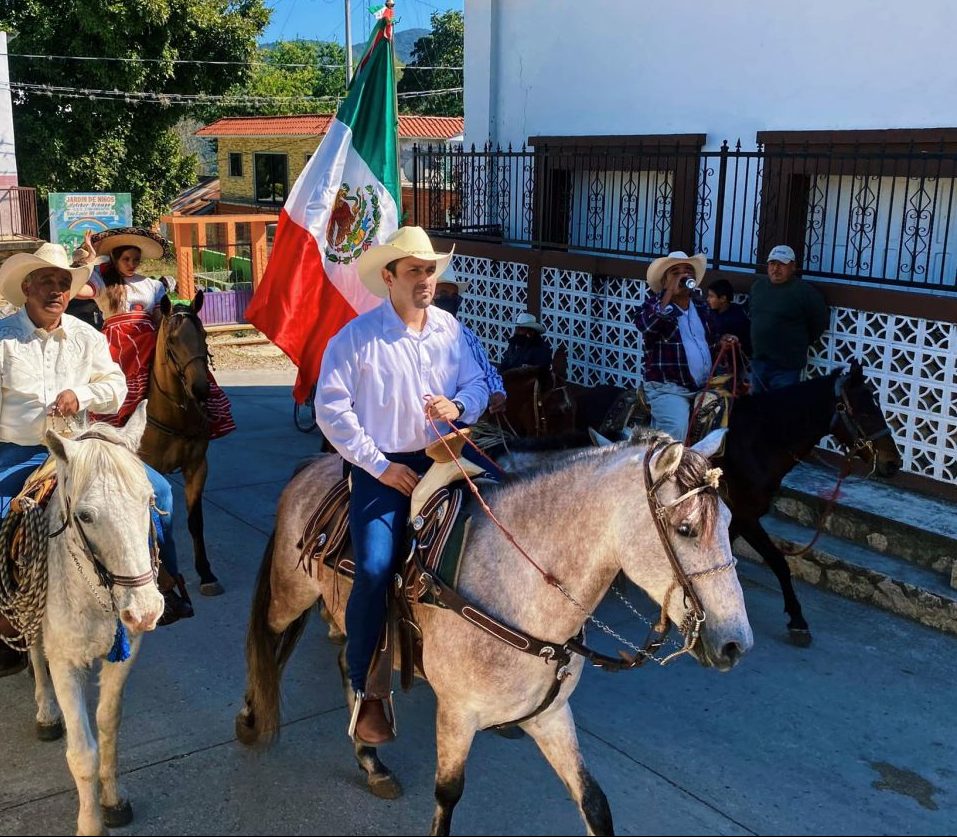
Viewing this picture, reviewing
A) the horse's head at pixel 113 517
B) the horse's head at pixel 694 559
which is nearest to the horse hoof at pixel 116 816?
the horse's head at pixel 113 517

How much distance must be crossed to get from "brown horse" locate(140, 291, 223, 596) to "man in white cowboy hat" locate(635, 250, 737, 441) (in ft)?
10.4

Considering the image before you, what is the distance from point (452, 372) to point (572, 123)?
8.42 metres

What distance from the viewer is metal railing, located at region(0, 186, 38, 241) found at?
2333 centimetres

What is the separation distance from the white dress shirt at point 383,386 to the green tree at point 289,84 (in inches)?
1065

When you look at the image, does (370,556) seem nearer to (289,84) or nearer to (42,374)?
(42,374)

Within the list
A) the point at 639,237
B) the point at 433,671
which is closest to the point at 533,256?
the point at 639,237

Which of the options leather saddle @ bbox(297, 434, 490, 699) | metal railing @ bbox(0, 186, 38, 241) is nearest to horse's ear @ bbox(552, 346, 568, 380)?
leather saddle @ bbox(297, 434, 490, 699)

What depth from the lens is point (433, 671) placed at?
11.9 feet

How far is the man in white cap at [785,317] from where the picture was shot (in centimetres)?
759

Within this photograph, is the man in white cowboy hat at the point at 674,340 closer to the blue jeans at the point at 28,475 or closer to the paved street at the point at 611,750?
the paved street at the point at 611,750

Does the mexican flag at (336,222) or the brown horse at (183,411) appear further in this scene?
the brown horse at (183,411)

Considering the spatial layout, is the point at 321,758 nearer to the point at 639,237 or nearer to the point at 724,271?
the point at 724,271

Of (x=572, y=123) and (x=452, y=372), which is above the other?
(x=572, y=123)

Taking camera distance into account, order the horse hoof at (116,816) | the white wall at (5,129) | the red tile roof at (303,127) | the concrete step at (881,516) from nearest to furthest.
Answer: the horse hoof at (116,816) < the concrete step at (881,516) < the white wall at (5,129) < the red tile roof at (303,127)
